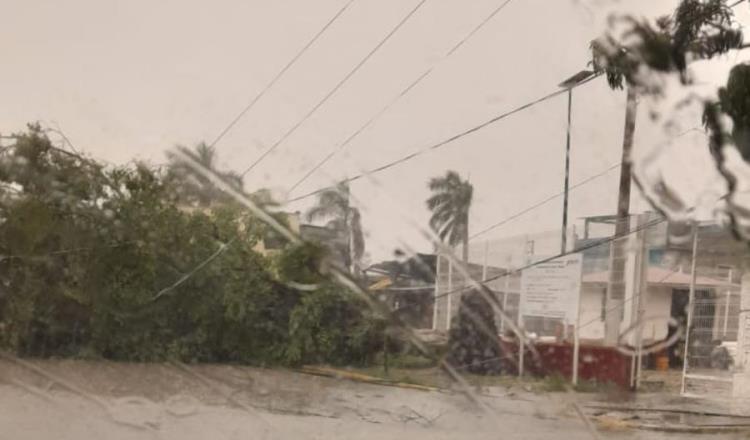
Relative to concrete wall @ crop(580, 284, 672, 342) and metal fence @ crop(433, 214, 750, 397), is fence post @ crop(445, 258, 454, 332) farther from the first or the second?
concrete wall @ crop(580, 284, 672, 342)

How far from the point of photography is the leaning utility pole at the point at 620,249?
746 cm

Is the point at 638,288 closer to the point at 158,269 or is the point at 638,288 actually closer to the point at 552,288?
the point at 552,288

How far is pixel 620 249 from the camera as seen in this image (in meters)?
7.89

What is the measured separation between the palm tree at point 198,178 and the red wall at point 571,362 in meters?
2.86

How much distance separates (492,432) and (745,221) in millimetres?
2765

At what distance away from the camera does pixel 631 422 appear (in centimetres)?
734

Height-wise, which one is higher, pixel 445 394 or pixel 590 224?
pixel 590 224

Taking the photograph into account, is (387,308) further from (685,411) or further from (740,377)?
(740,377)

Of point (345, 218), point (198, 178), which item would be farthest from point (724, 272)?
point (198, 178)

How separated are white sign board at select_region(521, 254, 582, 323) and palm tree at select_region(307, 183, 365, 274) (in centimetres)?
159

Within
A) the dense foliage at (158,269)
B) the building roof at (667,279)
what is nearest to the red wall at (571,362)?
the building roof at (667,279)

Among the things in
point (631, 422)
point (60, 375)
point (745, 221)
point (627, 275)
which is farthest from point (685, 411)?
point (60, 375)

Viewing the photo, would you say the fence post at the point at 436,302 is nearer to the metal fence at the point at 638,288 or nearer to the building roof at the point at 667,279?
the metal fence at the point at 638,288

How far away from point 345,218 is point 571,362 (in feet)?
8.29
